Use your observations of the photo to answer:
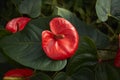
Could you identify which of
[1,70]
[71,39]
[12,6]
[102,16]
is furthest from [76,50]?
[12,6]

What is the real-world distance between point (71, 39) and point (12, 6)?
1.99ft

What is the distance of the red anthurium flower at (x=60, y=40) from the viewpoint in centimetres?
83

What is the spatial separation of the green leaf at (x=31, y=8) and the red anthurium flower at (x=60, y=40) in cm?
25

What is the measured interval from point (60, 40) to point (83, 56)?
114 millimetres

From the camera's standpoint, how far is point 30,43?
0.88m

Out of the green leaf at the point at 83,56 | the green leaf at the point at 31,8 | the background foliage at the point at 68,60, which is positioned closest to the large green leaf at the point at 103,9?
the background foliage at the point at 68,60

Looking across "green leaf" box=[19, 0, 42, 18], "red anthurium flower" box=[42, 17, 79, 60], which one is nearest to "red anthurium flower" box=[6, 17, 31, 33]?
"green leaf" box=[19, 0, 42, 18]

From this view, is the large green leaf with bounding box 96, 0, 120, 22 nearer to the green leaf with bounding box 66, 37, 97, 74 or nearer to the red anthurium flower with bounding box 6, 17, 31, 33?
the green leaf with bounding box 66, 37, 97, 74

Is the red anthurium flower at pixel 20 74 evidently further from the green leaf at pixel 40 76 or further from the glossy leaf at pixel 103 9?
the glossy leaf at pixel 103 9

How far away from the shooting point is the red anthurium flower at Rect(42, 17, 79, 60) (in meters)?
0.83

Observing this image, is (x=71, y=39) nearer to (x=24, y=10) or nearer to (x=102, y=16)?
(x=102, y=16)

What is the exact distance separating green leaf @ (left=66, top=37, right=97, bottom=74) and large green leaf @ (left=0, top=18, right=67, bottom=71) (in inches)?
2.5

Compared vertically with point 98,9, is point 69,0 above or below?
below

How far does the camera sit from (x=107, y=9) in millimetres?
1021
